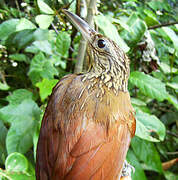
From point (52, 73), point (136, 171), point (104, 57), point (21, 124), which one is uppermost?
point (104, 57)

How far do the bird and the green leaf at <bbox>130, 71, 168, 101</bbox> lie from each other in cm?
36

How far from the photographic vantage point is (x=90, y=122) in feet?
2.61

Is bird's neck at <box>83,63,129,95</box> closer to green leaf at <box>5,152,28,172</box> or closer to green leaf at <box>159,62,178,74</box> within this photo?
green leaf at <box>5,152,28,172</box>

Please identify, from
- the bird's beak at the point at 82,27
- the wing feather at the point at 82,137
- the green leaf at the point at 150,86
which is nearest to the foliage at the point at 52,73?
the green leaf at the point at 150,86

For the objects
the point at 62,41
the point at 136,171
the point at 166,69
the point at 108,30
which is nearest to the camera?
the point at 108,30

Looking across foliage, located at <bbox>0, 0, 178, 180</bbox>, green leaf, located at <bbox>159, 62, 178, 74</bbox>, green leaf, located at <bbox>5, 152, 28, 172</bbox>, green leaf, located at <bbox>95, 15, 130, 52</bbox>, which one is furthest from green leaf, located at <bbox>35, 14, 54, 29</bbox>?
green leaf, located at <bbox>159, 62, 178, 74</bbox>

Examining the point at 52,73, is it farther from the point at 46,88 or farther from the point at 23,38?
the point at 23,38

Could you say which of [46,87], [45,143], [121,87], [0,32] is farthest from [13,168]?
[0,32]

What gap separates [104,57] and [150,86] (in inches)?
19.3

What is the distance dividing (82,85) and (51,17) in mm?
450

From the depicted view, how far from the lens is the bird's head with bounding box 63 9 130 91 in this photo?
3.00 ft

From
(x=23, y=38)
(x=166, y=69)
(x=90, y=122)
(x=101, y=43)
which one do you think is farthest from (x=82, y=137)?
(x=166, y=69)

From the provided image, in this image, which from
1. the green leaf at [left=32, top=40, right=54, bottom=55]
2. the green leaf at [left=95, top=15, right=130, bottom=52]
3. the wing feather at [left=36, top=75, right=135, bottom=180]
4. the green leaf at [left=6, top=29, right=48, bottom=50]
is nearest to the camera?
the wing feather at [left=36, top=75, right=135, bottom=180]

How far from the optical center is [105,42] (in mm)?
906
